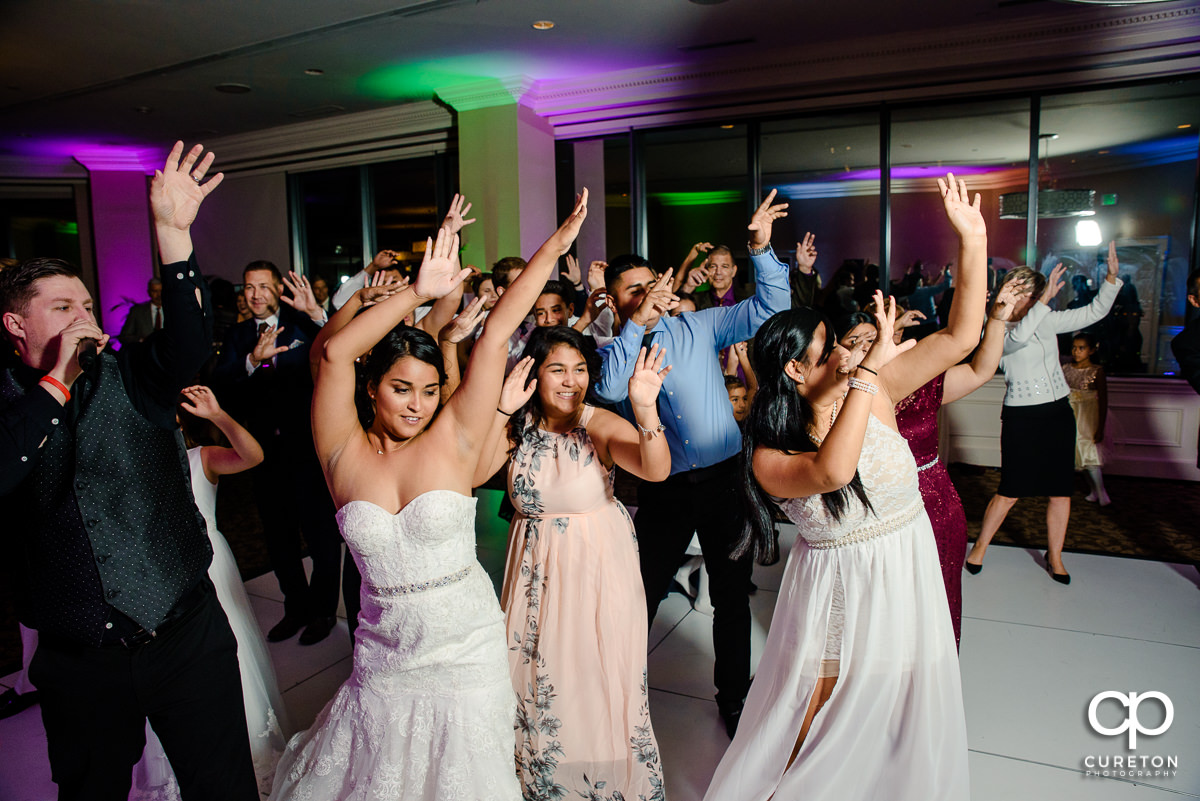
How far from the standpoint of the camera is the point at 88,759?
1.46 meters

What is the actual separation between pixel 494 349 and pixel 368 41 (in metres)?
4.92

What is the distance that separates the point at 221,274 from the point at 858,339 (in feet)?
30.5

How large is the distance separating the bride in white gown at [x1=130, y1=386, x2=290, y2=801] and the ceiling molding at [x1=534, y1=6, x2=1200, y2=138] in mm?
5257

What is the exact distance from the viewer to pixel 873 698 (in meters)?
1.71

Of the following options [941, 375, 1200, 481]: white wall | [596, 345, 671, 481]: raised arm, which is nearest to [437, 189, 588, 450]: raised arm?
[596, 345, 671, 481]: raised arm

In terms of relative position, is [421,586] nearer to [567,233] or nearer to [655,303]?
[567,233]

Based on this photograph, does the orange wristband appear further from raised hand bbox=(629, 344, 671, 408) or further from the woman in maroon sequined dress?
the woman in maroon sequined dress

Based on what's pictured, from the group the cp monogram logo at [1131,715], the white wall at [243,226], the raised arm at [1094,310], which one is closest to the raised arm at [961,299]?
the cp monogram logo at [1131,715]

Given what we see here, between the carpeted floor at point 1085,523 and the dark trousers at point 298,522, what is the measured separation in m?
1.03

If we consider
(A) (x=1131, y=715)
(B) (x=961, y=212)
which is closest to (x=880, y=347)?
(B) (x=961, y=212)

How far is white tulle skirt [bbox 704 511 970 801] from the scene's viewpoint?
5.55 feet

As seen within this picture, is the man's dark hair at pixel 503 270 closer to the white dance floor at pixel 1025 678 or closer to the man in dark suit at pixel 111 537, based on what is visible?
the white dance floor at pixel 1025 678

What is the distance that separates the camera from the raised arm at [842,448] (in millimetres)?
1574

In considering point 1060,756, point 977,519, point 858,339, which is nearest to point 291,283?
point 858,339
